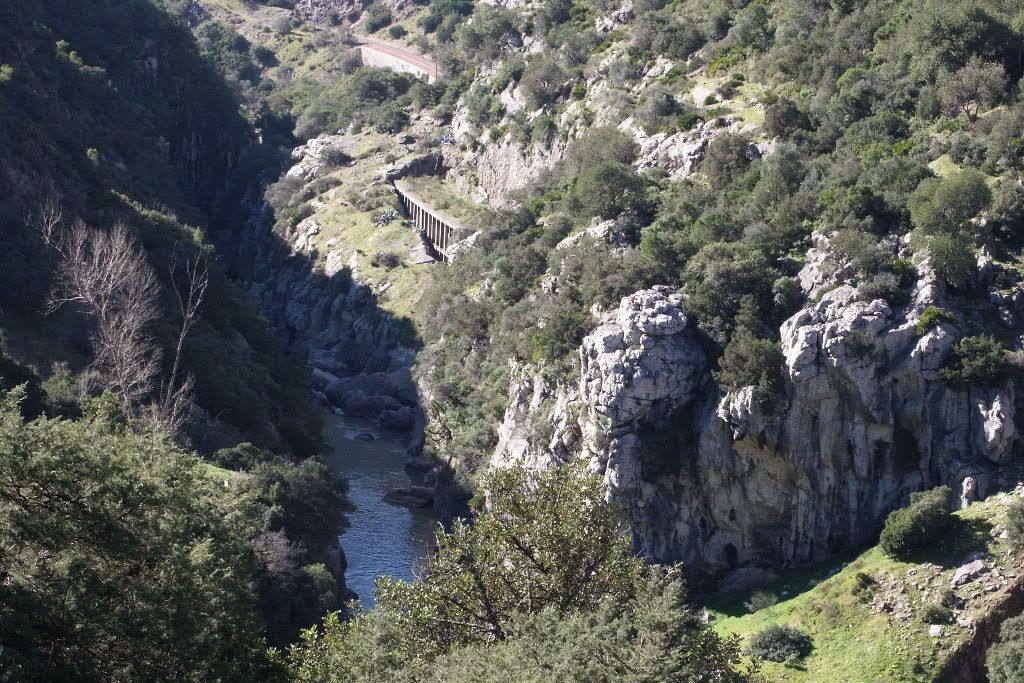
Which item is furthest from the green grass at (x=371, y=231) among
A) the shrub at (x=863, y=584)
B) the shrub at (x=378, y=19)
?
the shrub at (x=863, y=584)

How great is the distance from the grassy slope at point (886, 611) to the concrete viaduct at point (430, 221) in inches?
2049

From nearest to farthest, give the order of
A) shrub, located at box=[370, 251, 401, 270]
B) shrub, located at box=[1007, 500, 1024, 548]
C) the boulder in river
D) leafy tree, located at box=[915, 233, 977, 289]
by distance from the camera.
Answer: shrub, located at box=[1007, 500, 1024, 548] < leafy tree, located at box=[915, 233, 977, 289] < the boulder in river < shrub, located at box=[370, 251, 401, 270]

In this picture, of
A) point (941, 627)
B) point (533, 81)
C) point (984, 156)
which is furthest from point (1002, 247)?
point (533, 81)

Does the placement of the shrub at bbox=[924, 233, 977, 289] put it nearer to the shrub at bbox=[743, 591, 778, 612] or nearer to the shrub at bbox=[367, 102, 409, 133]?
the shrub at bbox=[743, 591, 778, 612]

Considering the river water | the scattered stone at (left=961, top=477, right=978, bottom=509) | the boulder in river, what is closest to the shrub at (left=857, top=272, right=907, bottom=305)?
the scattered stone at (left=961, top=477, right=978, bottom=509)

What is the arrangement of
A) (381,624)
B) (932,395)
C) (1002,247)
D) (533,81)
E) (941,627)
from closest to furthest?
1. (381,624)
2. (941,627)
3. (932,395)
4. (1002,247)
5. (533,81)

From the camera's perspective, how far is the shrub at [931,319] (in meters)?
46.6

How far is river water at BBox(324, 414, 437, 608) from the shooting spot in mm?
55062

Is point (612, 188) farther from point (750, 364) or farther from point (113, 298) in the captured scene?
point (113, 298)

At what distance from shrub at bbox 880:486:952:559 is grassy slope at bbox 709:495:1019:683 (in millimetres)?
420

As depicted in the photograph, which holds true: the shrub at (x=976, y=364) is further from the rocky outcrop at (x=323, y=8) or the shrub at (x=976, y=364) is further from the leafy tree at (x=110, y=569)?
the rocky outcrop at (x=323, y=8)

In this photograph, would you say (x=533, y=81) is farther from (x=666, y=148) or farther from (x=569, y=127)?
(x=666, y=148)

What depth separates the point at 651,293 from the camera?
175 ft

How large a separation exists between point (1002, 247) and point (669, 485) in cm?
1937
